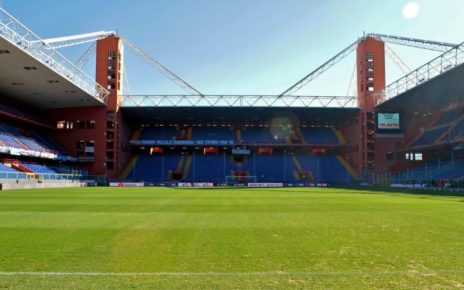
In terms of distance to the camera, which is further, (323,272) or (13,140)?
(13,140)

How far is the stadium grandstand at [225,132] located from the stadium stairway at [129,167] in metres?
0.18

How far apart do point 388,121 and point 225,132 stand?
29.8 meters

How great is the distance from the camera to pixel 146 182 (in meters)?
68.6

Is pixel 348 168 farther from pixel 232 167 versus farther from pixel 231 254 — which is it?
pixel 231 254

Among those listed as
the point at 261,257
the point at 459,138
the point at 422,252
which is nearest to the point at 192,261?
the point at 261,257

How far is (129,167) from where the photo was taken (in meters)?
76.0

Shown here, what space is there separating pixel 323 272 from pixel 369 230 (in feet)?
18.8

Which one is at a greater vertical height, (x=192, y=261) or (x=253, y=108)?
(x=253, y=108)

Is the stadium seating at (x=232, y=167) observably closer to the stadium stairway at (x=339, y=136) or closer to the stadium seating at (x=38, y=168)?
the stadium stairway at (x=339, y=136)

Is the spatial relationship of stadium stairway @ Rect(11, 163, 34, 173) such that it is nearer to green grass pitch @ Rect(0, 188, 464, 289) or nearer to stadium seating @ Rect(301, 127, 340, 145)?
green grass pitch @ Rect(0, 188, 464, 289)

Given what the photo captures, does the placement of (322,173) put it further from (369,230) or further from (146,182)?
(369,230)

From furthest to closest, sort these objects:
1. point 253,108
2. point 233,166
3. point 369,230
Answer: point 233,166
point 253,108
point 369,230

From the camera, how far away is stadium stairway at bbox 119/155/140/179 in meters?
73.1

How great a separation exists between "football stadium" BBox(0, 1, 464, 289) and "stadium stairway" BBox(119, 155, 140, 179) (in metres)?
0.48
